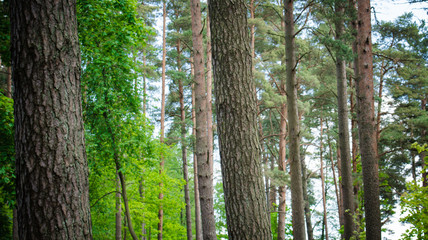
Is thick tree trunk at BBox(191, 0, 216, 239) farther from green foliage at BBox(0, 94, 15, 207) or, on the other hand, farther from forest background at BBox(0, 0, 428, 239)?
green foliage at BBox(0, 94, 15, 207)

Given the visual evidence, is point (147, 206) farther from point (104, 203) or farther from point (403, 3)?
point (403, 3)

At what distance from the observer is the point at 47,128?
244 centimetres

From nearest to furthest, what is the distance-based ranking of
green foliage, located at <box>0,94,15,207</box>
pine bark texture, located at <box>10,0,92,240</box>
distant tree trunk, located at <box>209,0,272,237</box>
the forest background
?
pine bark texture, located at <box>10,0,92,240</box>, distant tree trunk, located at <box>209,0,272,237</box>, green foliage, located at <box>0,94,15,207</box>, the forest background

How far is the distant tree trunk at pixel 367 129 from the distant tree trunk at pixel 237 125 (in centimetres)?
437

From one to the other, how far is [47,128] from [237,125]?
5.97 feet

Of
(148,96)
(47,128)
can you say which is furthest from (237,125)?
(148,96)

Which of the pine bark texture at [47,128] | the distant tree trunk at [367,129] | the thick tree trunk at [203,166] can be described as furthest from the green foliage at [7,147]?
the distant tree trunk at [367,129]

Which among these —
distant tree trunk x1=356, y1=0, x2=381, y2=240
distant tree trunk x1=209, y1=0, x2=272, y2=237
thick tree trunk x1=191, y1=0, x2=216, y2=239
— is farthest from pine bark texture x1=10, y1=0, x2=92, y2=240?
distant tree trunk x1=356, y1=0, x2=381, y2=240

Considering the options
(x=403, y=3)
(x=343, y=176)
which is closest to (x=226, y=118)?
(x=403, y=3)

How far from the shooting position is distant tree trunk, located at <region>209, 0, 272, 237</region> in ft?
10.5

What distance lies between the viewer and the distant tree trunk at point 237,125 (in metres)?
3.20

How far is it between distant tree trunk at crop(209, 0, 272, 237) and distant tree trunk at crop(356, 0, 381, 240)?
4.37 meters

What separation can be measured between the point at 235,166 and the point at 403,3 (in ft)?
18.1

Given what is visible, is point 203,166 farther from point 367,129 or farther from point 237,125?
point 237,125
